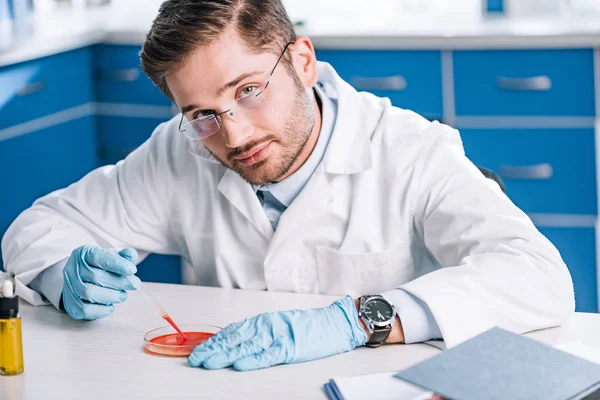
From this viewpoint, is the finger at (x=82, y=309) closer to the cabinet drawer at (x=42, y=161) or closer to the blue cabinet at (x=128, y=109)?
the cabinet drawer at (x=42, y=161)

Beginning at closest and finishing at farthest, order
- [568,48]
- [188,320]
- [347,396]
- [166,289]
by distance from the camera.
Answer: [347,396] → [188,320] → [166,289] → [568,48]

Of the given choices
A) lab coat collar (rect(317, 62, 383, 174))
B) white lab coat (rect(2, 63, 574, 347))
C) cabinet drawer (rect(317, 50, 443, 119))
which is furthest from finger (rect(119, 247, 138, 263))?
cabinet drawer (rect(317, 50, 443, 119))

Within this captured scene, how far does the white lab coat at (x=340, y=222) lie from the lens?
1503mm

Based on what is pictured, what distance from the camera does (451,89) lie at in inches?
A: 127

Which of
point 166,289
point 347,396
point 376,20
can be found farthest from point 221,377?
point 376,20

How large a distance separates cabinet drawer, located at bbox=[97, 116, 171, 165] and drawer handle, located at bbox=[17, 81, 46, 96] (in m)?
0.38

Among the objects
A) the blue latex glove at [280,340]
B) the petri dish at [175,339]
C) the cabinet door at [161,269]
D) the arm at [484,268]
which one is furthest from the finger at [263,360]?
the cabinet door at [161,269]

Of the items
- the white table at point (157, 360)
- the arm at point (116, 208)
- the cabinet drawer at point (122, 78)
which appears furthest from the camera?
the cabinet drawer at point (122, 78)

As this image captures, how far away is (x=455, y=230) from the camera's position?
5.33 ft

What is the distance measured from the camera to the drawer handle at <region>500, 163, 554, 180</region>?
3166mm

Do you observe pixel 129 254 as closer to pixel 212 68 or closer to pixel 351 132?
pixel 212 68

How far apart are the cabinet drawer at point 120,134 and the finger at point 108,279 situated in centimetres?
207

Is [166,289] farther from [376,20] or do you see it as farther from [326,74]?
[376,20]

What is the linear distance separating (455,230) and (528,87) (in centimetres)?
164
